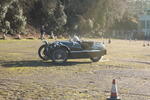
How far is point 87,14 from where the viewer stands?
61.2 m

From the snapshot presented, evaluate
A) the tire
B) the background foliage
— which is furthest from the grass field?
the background foliage

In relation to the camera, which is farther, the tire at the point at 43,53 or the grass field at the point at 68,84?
the tire at the point at 43,53

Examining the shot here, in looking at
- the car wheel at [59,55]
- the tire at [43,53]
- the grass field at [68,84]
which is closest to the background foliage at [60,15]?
the tire at [43,53]

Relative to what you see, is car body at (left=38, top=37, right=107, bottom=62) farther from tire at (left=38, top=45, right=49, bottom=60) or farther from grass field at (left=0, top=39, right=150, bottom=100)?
grass field at (left=0, top=39, right=150, bottom=100)

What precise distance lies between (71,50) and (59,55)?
2.12 ft

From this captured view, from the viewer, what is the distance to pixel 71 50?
1541 cm

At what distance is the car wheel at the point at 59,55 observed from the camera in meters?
15.1

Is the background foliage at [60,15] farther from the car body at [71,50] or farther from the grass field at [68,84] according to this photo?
the grass field at [68,84]

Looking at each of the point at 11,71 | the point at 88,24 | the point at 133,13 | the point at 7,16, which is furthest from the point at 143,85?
the point at 133,13

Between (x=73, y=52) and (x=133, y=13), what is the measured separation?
88.9 meters

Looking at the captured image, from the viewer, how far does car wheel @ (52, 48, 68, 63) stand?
15.1 meters

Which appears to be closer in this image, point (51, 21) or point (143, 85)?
point (143, 85)

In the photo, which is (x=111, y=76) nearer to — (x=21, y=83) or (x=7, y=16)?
(x=21, y=83)

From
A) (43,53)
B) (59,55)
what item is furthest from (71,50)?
(43,53)
